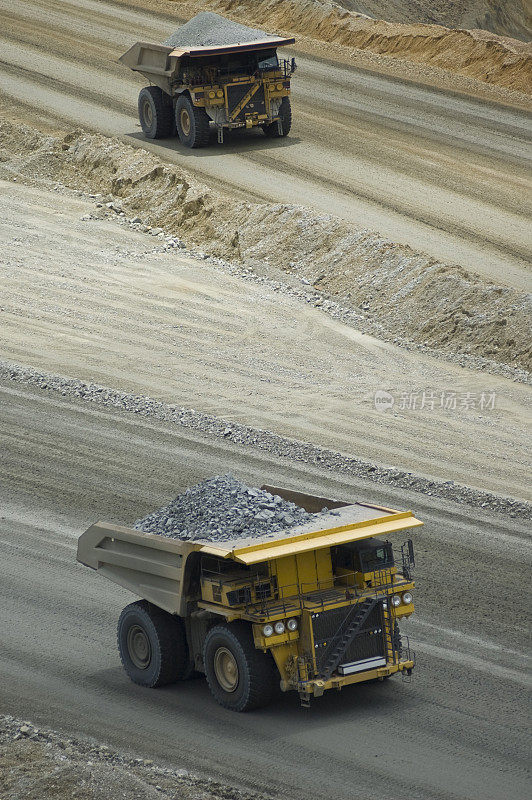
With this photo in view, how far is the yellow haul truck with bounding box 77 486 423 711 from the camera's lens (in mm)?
9477

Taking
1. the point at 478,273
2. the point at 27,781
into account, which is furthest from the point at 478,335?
the point at 27,781

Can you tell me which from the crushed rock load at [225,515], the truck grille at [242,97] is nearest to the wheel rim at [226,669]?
the crushed rock load at [225,515]

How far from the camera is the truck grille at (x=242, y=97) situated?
1040 inches

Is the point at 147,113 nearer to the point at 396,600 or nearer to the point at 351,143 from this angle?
the point at 351,143

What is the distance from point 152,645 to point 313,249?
14133mm

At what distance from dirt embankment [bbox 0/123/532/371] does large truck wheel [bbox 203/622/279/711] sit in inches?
428

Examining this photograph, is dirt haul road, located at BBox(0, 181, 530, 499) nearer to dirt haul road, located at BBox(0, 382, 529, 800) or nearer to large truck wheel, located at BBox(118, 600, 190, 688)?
dirt haul road, located at BBox(0, 382, 529, 800)

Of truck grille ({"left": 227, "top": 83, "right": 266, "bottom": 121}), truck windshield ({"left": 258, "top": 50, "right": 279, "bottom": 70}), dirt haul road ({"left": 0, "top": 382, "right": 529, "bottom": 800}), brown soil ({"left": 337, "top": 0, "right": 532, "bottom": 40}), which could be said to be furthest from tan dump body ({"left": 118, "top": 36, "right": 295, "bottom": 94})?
brown soil ({"left": 337, "top": 0, "right": 532, "bottom": 40})

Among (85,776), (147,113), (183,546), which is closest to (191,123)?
(147,113)

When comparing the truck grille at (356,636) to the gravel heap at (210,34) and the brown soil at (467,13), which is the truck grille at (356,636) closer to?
the gravel heap at (210,34)

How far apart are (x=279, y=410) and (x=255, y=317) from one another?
388cm

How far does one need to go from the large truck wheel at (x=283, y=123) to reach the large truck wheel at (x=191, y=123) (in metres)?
1.45

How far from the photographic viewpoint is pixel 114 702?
1016cm

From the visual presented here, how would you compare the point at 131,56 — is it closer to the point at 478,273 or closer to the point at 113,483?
the point at 478,273
